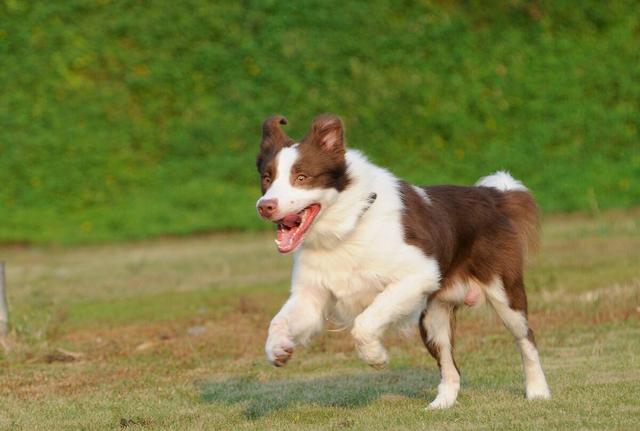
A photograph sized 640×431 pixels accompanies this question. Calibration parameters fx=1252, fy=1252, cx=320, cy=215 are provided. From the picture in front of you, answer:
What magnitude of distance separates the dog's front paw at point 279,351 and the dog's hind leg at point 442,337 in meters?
1.50

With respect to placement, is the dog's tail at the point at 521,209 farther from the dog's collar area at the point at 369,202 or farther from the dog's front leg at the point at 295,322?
the dog's front leg at the point at 295,322

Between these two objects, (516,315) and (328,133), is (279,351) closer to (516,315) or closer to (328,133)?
(328,133)

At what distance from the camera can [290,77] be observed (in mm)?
25766

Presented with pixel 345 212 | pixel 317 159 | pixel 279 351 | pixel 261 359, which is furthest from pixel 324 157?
pixel 261 359

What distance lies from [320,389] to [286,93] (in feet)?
55.5

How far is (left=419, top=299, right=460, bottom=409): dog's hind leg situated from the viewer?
337 inches

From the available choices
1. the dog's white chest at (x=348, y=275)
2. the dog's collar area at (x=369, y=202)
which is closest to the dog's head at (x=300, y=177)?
the dog's collar area at (x=369, y=202)

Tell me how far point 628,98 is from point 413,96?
4.45m

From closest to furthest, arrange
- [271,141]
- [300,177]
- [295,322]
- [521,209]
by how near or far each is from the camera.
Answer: [300,177] → [295,322] → [271,141] → [521,209]

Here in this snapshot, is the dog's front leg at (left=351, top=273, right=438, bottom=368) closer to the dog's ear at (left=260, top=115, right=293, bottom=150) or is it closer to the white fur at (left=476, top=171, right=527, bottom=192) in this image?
the dog's ear at (left=260, top=115, right=293, bottom=150)

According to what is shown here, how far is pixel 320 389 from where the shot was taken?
930cm

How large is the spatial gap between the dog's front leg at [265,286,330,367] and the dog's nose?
74 cm

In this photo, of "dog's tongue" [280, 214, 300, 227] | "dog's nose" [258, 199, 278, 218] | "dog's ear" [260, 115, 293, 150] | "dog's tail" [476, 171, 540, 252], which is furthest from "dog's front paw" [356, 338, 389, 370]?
"dog's tail" [476, 171, 540, 252]

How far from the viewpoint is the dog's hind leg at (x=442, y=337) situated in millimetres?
8562
